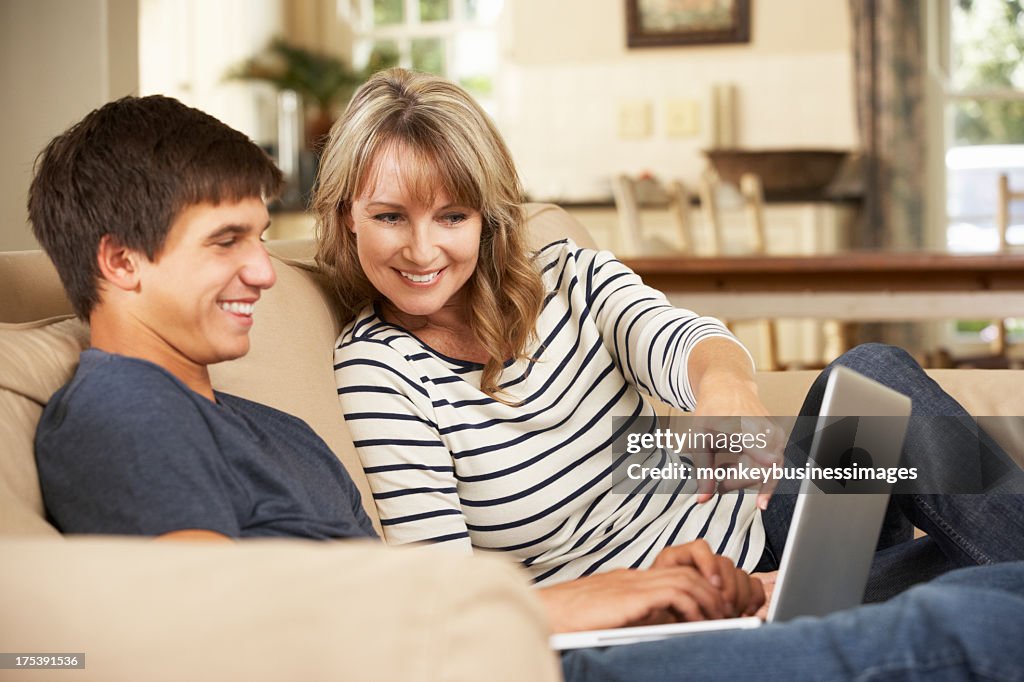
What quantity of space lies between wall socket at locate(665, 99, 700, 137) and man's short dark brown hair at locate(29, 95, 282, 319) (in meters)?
4.97

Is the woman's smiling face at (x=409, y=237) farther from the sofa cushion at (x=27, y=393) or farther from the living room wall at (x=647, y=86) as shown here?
the living room wall at (x=647, y=86)

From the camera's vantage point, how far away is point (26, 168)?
1.73 m

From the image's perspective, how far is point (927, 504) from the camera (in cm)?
125

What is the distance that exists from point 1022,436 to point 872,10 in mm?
4439

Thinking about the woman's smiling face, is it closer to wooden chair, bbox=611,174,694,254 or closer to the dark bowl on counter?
wooden chair, bbox=611,174,694,254

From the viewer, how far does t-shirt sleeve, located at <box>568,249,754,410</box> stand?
129 cm

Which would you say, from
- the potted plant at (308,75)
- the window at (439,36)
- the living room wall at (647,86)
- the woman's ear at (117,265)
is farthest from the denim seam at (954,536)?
the window at (439,36)

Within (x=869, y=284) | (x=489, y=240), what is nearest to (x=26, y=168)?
(x=489, y=240)

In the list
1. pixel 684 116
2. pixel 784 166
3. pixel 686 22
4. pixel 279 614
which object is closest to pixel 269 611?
pixel 279 614

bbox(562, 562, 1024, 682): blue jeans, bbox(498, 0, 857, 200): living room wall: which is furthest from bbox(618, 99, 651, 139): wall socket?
bbox(562, 562, 1024, 682): blue jeans

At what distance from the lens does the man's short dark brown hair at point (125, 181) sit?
0.93 m

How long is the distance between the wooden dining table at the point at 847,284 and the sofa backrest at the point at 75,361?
4.92 feet

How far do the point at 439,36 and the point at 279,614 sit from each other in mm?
6214

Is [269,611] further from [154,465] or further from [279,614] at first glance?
[154,465]
